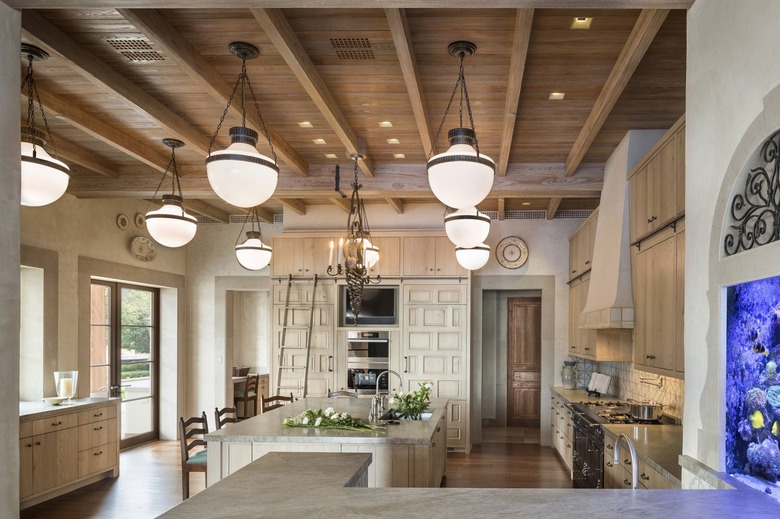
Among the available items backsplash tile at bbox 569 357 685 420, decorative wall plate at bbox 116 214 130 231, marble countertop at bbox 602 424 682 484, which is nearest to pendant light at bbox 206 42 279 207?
marble countertop at bbox 602 424 682 484

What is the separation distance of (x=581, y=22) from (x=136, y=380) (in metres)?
8.38

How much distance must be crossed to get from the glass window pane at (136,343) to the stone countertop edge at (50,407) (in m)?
2.00

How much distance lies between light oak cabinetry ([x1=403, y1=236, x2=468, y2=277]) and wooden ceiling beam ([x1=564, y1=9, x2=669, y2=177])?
3.43 metres

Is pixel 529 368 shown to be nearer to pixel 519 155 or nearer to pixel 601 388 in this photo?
pixel 601 388

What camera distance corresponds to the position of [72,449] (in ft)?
22.7

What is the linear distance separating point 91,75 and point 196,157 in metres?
2.65

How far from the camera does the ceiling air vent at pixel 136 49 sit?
13.2 feet

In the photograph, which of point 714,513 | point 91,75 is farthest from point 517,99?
point 714,513

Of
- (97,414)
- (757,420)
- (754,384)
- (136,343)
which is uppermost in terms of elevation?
(754,384)

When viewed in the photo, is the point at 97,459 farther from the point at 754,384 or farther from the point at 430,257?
the point at 754,384

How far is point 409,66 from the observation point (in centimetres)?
411

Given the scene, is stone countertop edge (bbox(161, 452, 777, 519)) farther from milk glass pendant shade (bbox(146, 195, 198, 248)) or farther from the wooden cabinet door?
the wooden cabinet door

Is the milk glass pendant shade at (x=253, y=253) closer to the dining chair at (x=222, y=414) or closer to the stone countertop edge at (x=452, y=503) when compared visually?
the dining chair at (x=222, y=414)

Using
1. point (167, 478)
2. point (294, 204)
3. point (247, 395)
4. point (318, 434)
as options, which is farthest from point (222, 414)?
point (247, 395)
